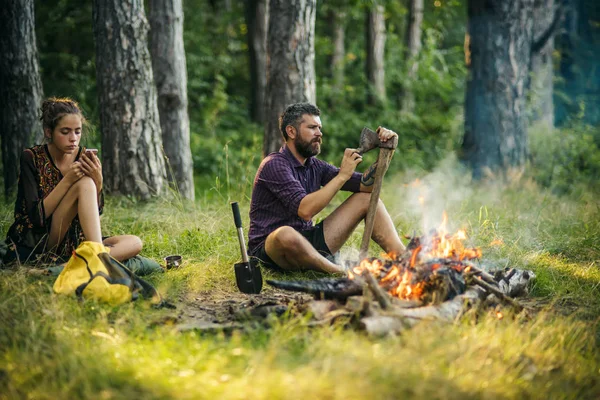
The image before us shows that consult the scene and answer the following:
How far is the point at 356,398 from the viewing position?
8.43ft

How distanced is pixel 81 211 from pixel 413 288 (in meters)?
2.36

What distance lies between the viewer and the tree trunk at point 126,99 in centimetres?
676

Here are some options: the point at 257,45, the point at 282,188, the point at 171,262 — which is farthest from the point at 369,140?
the point at 257,45

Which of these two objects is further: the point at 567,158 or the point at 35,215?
the point at 567,158

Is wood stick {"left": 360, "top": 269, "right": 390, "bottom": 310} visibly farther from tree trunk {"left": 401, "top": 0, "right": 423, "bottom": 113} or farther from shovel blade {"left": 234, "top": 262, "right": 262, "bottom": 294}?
tree trunk {"left": 401, "top": 0, "right": 423, "bottom": 113}

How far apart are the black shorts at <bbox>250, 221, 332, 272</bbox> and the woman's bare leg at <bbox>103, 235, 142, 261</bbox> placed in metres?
0.92

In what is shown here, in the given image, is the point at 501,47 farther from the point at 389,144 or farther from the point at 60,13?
the point at 60,13

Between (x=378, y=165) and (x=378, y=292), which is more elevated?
(x=378, y=165)

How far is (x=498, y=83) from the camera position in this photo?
29.6ft

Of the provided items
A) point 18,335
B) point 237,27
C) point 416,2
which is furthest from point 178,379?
point 237,27

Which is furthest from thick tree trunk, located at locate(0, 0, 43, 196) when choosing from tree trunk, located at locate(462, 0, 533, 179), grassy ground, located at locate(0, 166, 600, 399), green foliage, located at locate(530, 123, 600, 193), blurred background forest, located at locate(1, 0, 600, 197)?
green foliage, located at locate(530, 123, 600, 193)

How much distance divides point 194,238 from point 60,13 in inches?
420

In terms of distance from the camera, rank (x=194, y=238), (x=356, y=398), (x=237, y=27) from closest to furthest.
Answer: (x=356, y=398) → (x=194, y=238) → (x=237, y=27)

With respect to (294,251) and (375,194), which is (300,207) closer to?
(294,251)
